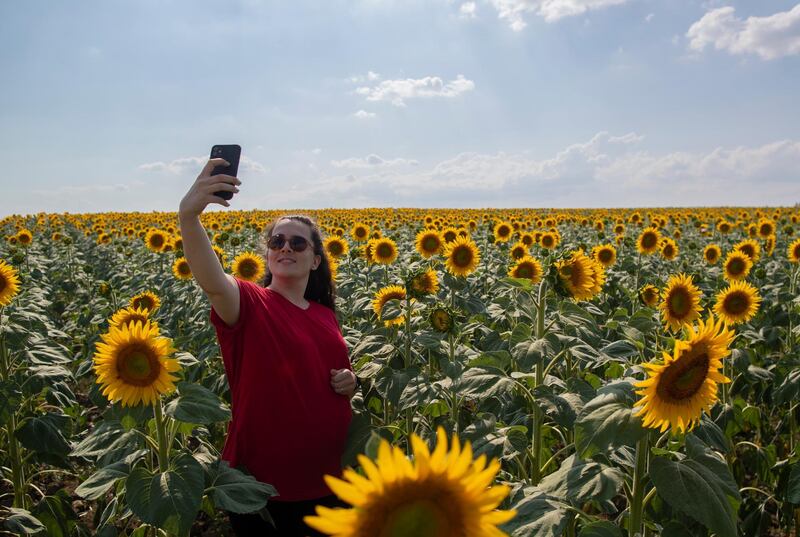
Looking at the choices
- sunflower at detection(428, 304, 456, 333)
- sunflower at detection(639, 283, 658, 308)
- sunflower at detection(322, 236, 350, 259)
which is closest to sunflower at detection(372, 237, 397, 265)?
sunflower at detection(322, 236, 350, 259)

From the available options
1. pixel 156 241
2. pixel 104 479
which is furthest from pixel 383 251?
pixel 104 479

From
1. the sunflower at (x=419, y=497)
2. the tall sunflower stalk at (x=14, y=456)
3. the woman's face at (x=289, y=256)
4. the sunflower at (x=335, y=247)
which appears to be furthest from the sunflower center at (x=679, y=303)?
the sunflower at (x=335, y=247)

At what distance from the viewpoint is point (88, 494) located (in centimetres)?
205

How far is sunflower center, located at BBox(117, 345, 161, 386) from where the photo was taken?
2154mm

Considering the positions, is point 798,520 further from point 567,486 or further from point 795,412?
point 567,486

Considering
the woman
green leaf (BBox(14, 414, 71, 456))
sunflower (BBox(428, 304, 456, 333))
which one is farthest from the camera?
green leaf (BBox(14, 414, 71, 456))

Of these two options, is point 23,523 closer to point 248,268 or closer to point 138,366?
point 138,366

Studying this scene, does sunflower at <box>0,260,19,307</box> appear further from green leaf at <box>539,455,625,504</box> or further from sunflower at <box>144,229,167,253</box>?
sunflower at <box>144,229,167,253</box>

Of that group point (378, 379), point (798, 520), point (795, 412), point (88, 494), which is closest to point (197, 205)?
point (88, 494)

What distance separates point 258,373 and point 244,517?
0.73 m

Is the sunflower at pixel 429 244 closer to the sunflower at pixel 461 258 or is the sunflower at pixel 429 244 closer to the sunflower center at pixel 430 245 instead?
the sunflower center at pixel 430 245

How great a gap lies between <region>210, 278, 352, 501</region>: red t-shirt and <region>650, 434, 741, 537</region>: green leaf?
66.6 inches

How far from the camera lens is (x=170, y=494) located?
6.30 ft

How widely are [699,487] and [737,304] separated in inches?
148
